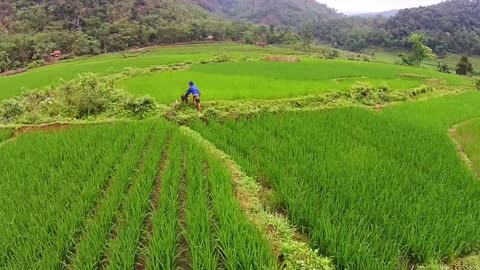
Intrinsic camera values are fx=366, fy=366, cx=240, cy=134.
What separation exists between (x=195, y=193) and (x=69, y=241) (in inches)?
54.5

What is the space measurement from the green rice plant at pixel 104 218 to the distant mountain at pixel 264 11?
9046cm

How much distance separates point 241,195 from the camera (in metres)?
4.46

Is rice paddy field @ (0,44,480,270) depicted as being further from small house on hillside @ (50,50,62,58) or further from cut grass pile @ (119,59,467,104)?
small house on hillside @ (50,50,62,58)

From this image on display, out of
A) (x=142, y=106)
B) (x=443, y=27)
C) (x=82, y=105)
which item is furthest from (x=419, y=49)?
Answer: (x=443, y=27)

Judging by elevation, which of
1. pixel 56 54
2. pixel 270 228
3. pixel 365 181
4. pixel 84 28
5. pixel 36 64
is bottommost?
pixel 270 228

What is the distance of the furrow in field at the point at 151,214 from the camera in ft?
10.6

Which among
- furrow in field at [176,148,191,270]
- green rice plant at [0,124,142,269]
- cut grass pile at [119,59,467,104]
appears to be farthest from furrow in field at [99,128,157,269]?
cut grass pile at [119,59,467,104]

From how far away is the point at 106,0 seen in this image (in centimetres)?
4300

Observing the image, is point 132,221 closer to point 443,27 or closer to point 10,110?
point 10,110

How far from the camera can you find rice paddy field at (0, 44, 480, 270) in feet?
10.4

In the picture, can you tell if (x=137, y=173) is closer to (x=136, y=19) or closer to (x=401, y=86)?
(x=401, y=86)

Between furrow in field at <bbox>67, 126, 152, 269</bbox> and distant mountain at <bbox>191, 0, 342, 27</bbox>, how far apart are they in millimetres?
90579

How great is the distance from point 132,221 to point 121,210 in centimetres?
54

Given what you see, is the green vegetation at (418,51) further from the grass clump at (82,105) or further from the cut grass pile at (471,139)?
the grass clump at (82,105)
